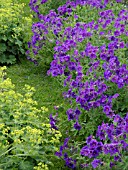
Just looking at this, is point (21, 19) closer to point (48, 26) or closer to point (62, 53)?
point (48, 26)

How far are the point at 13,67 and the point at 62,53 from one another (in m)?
1.64

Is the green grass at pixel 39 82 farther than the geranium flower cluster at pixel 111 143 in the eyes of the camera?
Yes

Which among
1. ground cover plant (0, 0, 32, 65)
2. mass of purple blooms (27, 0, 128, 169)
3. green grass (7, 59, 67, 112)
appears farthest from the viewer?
ground cover plant (0, 0, 32, 65)

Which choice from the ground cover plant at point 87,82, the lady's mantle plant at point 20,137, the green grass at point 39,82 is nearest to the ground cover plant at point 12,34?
the green grass at point 39,82

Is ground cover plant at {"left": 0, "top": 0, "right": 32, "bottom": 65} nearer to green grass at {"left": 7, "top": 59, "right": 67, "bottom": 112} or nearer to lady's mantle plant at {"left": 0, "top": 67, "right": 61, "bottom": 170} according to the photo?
green grass at {"left": 7, "top": 59, "right": 67, "bottom": 112}

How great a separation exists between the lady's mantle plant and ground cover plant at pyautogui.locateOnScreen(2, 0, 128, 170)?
0.14 ft

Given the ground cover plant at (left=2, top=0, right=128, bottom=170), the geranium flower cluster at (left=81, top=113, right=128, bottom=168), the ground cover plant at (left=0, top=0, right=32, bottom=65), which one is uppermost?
the ground cover plant at (left=0, top=0, right=32, bottom=65)

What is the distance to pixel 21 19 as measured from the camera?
294 inches

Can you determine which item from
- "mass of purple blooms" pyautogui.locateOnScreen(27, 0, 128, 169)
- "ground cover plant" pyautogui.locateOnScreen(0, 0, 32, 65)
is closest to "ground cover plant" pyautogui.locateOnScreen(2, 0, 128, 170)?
"mass of purple blooms" pyautogui.locateOnScreen(27, 0, 128, 169)

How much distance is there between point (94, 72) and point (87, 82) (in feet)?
0.96

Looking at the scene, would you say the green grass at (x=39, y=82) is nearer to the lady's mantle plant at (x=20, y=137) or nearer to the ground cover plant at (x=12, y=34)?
the ground cover plant at (x=12, y=34)

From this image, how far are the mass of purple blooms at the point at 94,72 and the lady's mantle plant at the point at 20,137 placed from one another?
0.92 ft

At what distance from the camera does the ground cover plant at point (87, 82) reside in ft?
12.7

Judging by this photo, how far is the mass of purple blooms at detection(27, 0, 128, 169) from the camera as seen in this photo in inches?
150
